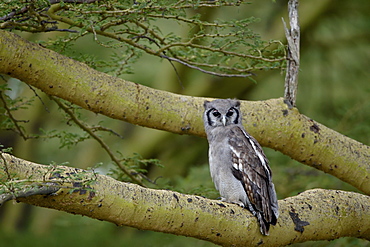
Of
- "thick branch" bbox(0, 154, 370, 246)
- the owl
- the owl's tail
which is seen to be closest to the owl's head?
the owl

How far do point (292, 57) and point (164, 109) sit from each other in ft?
3.16

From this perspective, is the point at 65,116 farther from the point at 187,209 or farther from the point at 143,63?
the point at 143,63

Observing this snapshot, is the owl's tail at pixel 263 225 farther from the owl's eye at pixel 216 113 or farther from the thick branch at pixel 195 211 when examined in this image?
the owl's eye at pixel 216 113

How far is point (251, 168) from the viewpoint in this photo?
4.05 meters

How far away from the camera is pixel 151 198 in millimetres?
2965

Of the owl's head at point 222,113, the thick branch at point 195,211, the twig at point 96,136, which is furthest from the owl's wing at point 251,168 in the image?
the twig at point 96,136

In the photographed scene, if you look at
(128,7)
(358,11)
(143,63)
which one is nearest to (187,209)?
(128,7)

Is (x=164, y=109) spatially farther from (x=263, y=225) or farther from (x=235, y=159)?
(x=263, y=225)

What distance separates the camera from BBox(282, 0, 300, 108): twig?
3.79 metres

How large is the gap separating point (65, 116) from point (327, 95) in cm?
480

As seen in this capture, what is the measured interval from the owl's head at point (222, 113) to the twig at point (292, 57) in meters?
0.39

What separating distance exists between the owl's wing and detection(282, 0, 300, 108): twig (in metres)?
0.42

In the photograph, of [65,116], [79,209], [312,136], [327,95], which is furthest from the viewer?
[327,95]

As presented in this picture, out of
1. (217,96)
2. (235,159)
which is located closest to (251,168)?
(235,159)
